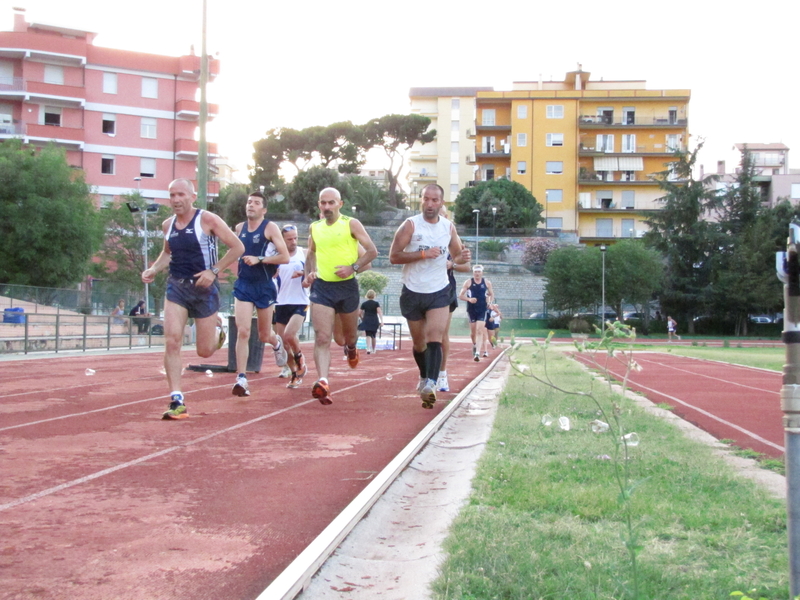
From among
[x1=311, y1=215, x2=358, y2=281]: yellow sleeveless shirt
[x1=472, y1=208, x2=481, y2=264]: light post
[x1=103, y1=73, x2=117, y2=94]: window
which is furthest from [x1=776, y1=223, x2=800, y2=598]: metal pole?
[x1=472, y1=208, x2=481, y2=264]: light post

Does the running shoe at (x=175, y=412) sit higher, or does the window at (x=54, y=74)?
the window at (x=54, y=74)

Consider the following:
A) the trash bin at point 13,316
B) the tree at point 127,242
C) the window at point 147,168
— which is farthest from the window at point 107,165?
the trash bin at point 13,316

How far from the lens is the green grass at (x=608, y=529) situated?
3143 millimetres

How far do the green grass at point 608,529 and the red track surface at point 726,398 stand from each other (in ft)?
2.87

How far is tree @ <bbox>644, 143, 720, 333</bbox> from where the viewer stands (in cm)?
6375

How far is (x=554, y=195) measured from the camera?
282 feet

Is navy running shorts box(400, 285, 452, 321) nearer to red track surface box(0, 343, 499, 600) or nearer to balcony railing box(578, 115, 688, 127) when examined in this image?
red track surface box(0, 343, 499, 600)

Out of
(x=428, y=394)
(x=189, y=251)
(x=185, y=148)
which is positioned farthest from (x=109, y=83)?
(x=428, y=394)

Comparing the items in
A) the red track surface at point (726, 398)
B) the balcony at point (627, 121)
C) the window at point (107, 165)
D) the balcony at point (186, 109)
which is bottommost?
the red track surface at point (726, 398)

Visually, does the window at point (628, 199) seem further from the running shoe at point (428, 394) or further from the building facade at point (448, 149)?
the running shoe at point (428, 394)

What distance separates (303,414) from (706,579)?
17.9 ft

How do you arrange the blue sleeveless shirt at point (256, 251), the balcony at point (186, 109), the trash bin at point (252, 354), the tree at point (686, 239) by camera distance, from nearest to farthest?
the blue sleeveless shirt at point (256, 251) → the trash bin at point (252, 354) → the balcony at point (186, 109) → the tree at point (686, 239)

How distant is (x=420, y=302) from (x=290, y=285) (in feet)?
9.99

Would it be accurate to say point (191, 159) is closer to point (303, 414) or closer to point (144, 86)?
point (144, 86)
